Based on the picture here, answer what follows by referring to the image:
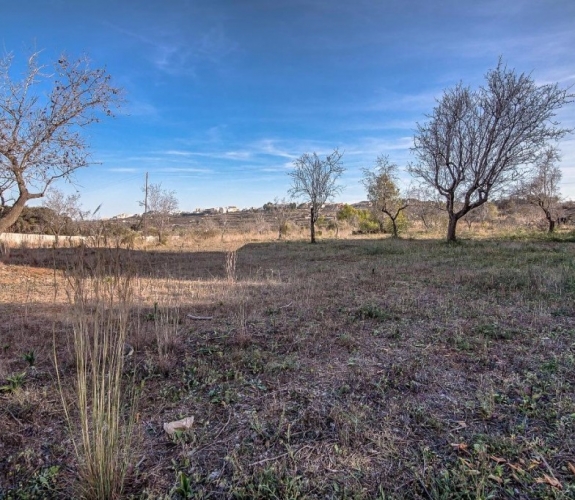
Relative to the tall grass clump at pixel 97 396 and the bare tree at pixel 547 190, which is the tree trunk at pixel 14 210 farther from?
the bare tree at pixel 547 190

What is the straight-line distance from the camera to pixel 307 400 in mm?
2199

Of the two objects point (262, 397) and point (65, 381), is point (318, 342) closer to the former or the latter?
point (262, 397)

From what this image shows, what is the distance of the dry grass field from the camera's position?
5.04 ft

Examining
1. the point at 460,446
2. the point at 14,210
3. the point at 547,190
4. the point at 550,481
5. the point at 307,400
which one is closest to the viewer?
the point at 550,481

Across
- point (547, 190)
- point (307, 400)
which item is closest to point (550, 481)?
point (307, 400)

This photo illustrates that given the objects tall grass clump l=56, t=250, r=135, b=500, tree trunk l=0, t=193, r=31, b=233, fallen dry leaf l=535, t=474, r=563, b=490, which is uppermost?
tree trunk l=0, t=193, r=31, b=233

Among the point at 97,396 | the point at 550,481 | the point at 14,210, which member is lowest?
the point at 550,481

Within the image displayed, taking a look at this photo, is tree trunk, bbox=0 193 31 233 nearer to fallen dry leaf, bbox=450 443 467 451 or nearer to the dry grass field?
the dry grass field

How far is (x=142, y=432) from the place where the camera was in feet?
6.18

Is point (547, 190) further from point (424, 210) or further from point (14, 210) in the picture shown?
point (14, 210)

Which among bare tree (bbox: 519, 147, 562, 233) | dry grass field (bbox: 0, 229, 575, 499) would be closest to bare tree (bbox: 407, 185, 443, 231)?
bare tree (bbox: 519, 147, 562, 233)

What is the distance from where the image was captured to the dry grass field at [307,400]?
1.54 m

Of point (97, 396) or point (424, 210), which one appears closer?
point (97, 396)

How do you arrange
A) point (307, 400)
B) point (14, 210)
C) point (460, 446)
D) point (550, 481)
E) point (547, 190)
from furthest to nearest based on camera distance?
1. point (547, 190)
2. point (14, 210)
3. point (307, 400)
4. point (460, 446)
5. point (550, 481)
